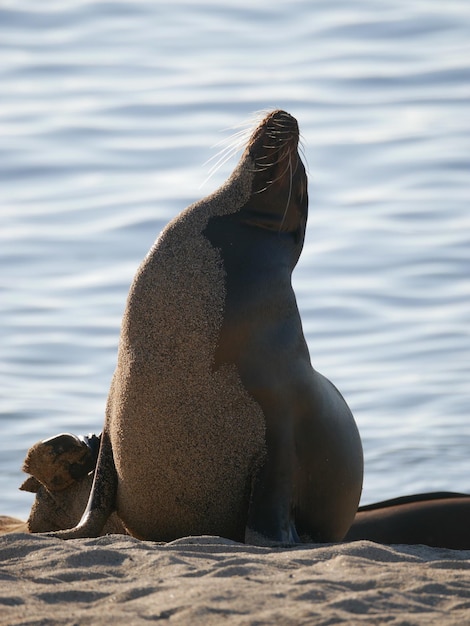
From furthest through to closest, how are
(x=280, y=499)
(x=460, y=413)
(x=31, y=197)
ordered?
(x=31, y=197) < (x=460, y=413) < (x=280, y=499)

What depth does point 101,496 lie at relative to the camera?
19.9 feet

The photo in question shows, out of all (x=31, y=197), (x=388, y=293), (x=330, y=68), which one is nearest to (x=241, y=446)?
(x=388, y=293)

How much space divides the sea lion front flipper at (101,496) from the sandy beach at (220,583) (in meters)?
0.47

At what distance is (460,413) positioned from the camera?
1110cm

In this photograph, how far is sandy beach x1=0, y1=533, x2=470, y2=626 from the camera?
441 centimetres

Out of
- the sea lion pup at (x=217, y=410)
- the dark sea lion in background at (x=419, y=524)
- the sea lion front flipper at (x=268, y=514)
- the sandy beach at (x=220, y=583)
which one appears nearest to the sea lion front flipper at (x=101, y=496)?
the sea lion pup at (x=217, y=410)

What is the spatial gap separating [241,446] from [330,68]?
670 inches

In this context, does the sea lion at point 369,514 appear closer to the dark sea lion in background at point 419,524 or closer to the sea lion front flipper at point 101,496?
the dark sea lion in background at point 419,524

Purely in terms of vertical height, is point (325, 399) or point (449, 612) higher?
point (325, 399)

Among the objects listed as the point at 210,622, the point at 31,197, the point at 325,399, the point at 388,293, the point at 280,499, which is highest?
the point at 31,197

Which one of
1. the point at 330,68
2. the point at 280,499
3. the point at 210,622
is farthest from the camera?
the point at 330,68

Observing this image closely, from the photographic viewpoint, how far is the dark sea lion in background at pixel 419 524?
22.5 feet

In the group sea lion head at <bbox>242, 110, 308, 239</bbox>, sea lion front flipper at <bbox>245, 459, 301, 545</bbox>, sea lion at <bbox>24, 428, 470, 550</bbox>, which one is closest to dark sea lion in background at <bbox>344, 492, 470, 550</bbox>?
sea lion at <bbox>24, 428, 470, 550</bbox>

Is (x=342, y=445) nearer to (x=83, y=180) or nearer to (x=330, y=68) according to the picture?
(x=83, y=180)
